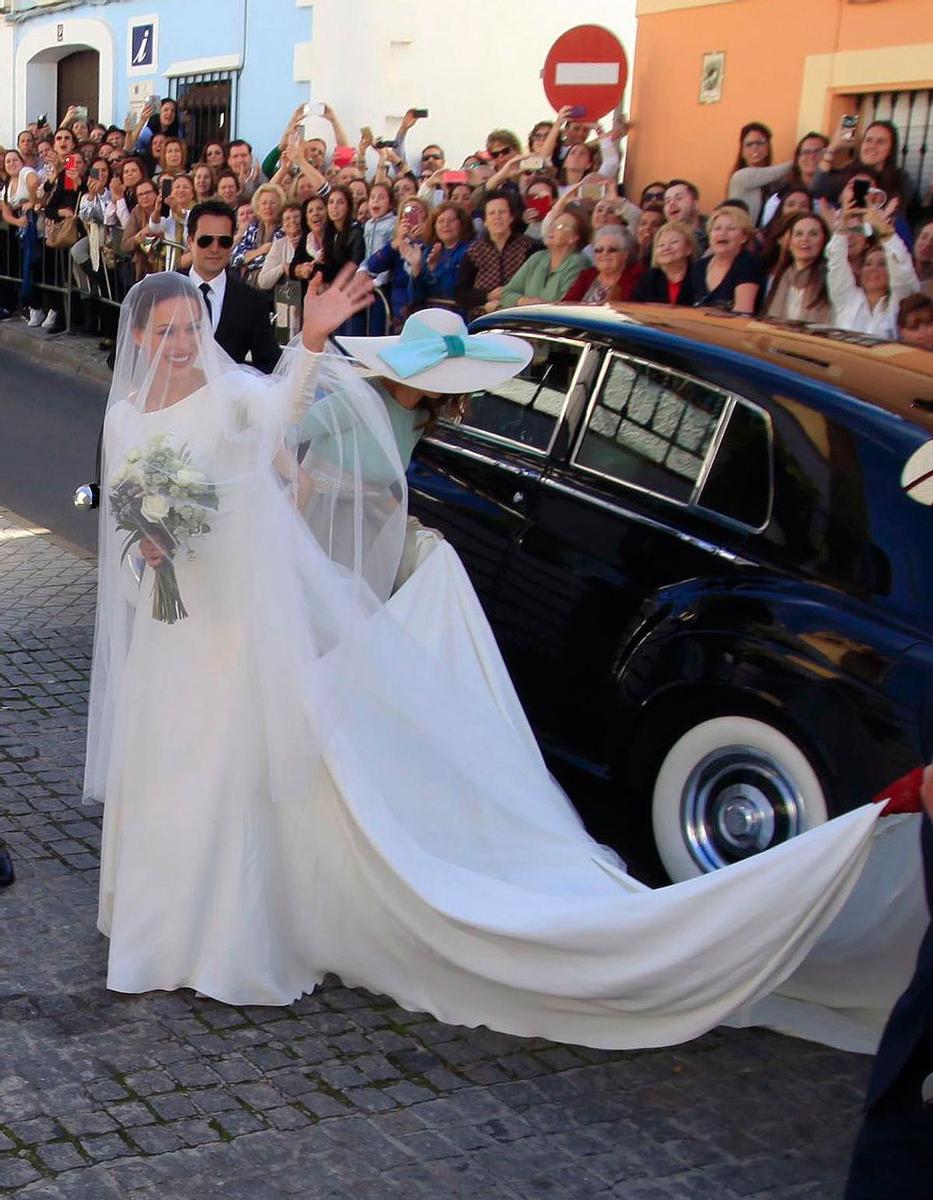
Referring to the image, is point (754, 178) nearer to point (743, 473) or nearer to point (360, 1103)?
point (743, 473)

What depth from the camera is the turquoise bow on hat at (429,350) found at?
201 inches

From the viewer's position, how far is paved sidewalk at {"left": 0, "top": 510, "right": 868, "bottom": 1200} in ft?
12.0

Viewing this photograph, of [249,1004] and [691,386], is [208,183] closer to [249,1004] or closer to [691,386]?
[691,386]

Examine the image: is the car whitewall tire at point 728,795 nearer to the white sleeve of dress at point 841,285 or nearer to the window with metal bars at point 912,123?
the white sleeve of dress at point 841,285

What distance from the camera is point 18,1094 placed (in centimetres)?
389

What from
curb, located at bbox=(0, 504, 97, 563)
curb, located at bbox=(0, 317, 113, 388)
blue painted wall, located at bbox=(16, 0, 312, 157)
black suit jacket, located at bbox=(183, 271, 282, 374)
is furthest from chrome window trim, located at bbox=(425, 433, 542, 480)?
blue painted wall, located at bbox=(16, 0, 312, 157)

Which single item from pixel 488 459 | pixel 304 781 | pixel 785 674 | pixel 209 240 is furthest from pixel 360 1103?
pixel 209 240

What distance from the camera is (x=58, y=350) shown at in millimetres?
17531

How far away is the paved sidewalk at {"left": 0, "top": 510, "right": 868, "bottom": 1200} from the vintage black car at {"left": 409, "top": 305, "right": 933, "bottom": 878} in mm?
987

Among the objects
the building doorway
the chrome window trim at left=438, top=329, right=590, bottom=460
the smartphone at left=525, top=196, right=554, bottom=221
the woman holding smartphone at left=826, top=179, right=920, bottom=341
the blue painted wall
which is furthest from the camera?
the building doorway

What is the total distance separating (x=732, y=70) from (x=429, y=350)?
1014 cm

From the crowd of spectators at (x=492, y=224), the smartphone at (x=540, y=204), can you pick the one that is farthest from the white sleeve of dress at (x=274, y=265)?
the smartphone at (x=540, y=204)

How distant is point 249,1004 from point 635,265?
6809 mm

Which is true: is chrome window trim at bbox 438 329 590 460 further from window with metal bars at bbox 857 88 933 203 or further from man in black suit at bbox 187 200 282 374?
window with metal bars at bbox 857 88 933 203
